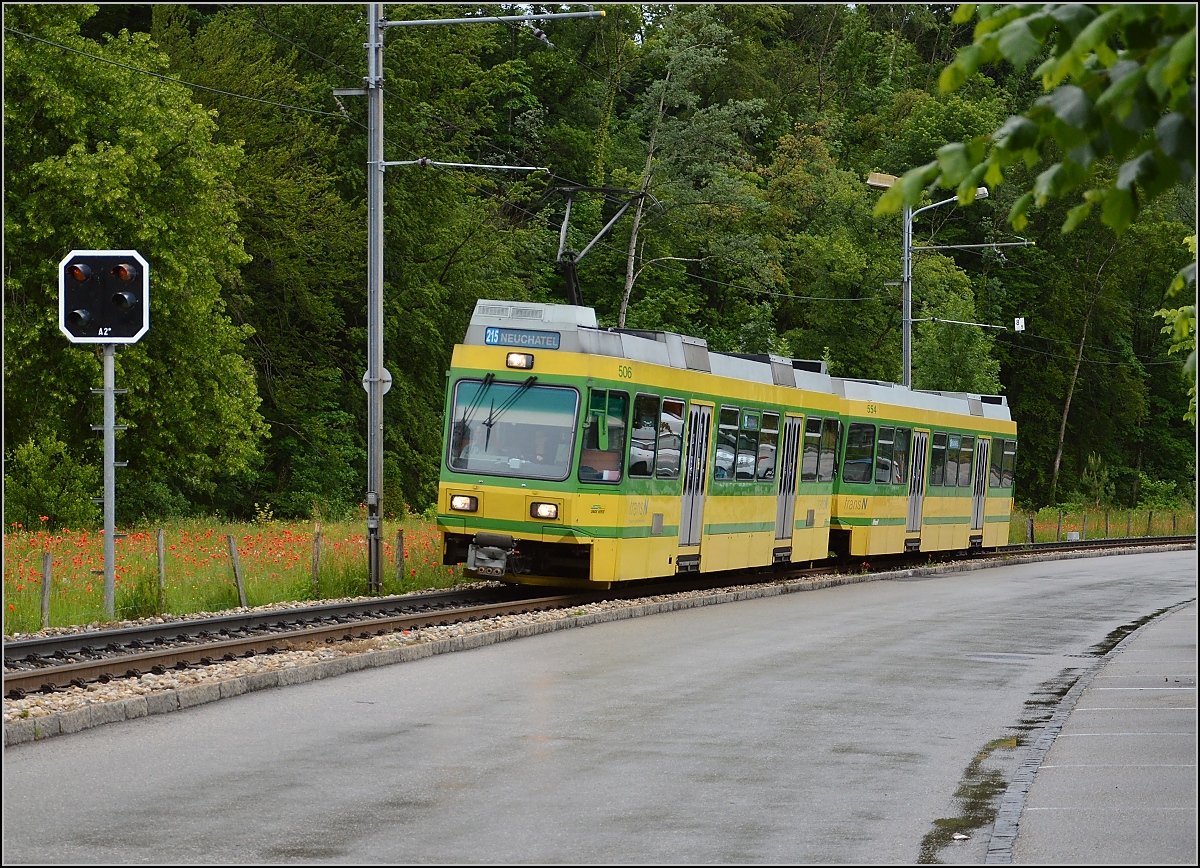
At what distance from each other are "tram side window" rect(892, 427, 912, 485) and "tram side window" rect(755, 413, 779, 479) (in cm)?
657

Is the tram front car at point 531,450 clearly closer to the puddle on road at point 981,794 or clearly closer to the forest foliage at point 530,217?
the forest foliage at point 530,217

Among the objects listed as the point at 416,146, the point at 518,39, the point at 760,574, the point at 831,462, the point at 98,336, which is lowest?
the point at 760,574

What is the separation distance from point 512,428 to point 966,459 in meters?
18.7

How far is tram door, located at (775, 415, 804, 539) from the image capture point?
1083 inches

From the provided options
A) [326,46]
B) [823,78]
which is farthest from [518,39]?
[823,78]

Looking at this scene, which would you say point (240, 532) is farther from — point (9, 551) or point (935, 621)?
point (935, 621)

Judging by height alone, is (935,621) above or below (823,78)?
below

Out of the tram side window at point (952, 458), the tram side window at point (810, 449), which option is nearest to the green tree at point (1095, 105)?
the tram side window at point (810, 449)

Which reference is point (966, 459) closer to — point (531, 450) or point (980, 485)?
point (980, 485)

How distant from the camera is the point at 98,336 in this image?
16.7 metres

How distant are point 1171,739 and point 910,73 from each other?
79.2 m

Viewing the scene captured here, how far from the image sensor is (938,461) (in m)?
35.6

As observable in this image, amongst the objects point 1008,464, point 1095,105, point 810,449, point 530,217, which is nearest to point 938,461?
point 1008,464

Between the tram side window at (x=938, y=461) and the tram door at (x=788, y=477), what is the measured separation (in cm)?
764
